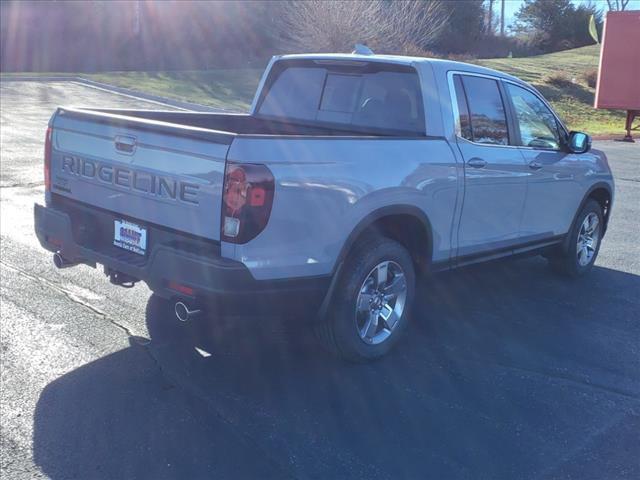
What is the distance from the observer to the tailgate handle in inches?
192

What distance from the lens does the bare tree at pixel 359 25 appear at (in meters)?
32.2

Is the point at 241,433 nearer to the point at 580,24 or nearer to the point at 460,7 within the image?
the point at 460,7

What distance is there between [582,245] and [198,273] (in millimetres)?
4729

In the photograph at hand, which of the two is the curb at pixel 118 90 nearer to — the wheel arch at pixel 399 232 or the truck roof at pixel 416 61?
the truck roof at pixel 416 61

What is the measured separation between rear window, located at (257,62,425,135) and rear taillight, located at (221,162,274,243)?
1.87 meters

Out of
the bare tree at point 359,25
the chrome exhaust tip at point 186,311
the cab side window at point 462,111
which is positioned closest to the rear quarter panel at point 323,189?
the chrome exhaust tip at point 186,311

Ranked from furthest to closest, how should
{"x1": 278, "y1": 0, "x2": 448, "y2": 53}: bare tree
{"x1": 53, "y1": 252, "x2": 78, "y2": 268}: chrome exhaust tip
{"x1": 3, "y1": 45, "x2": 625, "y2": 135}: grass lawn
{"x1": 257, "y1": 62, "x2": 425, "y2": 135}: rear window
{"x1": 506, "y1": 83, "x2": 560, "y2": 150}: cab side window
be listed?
{"x1": 278, "y1": 0, "x2": 448, "y2": 53}: bare tree → {"x1": 3, "y1": 45, "x2": 625, "y2": 135}: grass lawn → {"x1": 506, "y1": 83, "x2": 560, "y2": 150}: cab side window → {"x1": 257, "y1": 62, "x2": 425, "y2": 135}: rear window → {"x1": 53, "y1": 252, "x2": 78, "y2": 268}: chrome exhaust tip

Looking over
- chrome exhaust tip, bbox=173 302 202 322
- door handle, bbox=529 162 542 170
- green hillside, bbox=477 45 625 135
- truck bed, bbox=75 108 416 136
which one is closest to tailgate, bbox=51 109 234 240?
chrome exhaust tip, bbox=173 302 202 322

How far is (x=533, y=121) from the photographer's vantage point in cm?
688

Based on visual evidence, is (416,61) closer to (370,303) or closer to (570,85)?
(370,303)

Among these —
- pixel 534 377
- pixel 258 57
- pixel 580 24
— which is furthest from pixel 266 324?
pixel 580 24

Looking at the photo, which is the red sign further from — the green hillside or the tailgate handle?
the tailgate handle

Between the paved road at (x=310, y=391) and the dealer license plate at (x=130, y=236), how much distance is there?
771 mm

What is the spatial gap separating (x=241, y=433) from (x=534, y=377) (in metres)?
2.09
